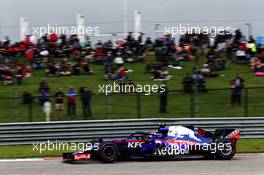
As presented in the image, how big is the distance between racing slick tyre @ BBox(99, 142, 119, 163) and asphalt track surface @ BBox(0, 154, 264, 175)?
172mm

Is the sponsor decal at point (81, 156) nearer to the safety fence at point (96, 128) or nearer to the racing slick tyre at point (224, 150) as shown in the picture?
the racing slick tyre at point (224, 150)

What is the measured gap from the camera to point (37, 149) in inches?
626

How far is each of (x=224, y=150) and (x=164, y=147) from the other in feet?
4.94

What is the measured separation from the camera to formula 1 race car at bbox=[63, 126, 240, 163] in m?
12.8

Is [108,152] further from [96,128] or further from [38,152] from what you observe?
[96,128]

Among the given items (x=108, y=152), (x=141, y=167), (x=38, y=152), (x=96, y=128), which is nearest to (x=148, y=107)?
(x=96, y=128)

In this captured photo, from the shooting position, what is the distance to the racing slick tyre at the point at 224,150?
13172 millimetres

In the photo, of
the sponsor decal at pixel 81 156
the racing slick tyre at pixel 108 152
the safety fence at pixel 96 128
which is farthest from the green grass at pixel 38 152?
the racing slick tyre at pixel 108 152

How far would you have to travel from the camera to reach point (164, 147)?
13.0 meters

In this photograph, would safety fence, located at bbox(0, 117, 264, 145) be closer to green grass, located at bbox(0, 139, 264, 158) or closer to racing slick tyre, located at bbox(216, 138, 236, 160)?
green grass, located at bbox(0, 139, 264, 158)

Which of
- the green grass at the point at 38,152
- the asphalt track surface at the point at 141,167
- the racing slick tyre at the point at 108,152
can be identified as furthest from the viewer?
the green grass at the point at 38,152

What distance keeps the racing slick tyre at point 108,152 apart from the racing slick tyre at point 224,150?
8.29 feet

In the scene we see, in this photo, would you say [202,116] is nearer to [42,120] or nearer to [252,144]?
[252,144]

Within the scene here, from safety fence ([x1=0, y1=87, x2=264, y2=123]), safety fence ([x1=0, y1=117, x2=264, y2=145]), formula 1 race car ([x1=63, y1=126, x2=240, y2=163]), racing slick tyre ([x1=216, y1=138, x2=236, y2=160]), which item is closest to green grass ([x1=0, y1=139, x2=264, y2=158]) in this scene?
safety fence ([x1=0, y1=117, x2=264, y2=145])
